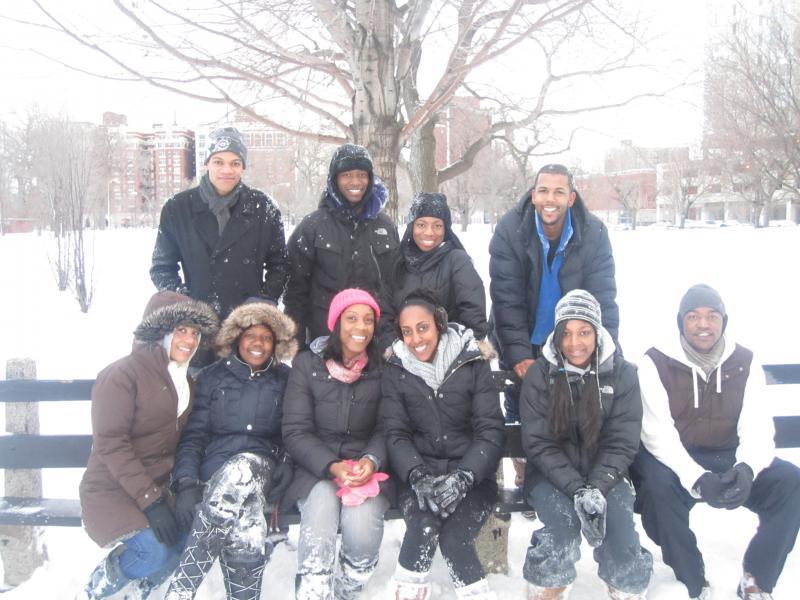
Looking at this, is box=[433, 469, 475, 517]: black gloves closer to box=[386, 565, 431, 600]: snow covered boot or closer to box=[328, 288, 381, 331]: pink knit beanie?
box=[386, 565, 431, 600]: snow covered boot

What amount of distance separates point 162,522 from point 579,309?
208 centimetres

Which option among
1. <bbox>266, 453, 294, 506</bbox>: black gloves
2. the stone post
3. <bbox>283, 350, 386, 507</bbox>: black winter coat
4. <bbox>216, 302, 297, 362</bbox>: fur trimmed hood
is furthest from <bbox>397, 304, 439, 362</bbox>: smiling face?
the stone post

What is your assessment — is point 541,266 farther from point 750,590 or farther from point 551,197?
point 750,590

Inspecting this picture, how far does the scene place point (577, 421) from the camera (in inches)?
115

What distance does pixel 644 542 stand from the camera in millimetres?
3436

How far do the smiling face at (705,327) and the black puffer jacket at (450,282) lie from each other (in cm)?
101

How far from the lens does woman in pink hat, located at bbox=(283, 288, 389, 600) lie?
8.98 ft

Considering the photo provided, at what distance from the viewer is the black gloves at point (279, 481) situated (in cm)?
296

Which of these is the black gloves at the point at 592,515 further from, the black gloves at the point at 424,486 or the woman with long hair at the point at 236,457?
the woman with long hair at the point at 236,457

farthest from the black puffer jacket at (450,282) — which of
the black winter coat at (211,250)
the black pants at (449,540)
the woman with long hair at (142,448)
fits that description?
the woman with long hair at (142,448)

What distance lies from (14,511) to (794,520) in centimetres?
371

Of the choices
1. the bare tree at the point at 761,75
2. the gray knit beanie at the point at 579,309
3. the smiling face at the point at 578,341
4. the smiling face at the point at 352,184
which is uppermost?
the bare tree at the point at 761,75

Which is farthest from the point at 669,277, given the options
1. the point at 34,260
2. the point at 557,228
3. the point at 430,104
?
the point at 34,260

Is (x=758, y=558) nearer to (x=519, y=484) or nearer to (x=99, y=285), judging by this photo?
(x=519, y=484)
